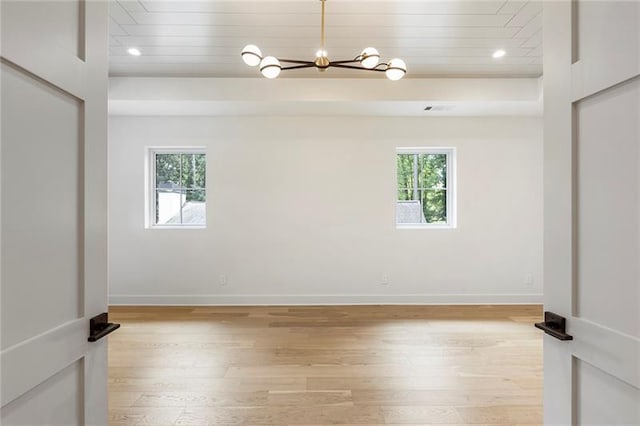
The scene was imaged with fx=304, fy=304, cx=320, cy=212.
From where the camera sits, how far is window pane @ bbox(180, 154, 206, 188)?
4.12 m

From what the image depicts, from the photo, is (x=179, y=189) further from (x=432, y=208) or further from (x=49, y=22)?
(x=49, y=22)

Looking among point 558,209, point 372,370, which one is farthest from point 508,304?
point 558,209

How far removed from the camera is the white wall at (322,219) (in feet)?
13.0

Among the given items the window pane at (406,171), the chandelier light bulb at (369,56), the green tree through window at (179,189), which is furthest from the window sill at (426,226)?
the green tree through window at (179,189)

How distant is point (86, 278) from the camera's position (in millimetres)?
813

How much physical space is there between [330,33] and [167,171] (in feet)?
9.29

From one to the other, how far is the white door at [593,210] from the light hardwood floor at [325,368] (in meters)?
1.21

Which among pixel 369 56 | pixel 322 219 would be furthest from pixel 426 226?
pixel 369 56

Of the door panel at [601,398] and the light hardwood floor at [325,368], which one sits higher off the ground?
the door panel at [601,398]

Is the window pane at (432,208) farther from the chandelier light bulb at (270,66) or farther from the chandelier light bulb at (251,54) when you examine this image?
the chandelier light bulb at (251,54)

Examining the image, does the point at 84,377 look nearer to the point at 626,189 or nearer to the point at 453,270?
the point at 626,189

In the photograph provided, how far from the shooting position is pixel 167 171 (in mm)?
4156

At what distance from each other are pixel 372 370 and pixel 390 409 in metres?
0.44

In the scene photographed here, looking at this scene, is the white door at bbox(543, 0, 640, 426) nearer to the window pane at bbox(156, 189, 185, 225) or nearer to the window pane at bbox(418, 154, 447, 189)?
the window pane at bbox(418, 154, 447, 189)
